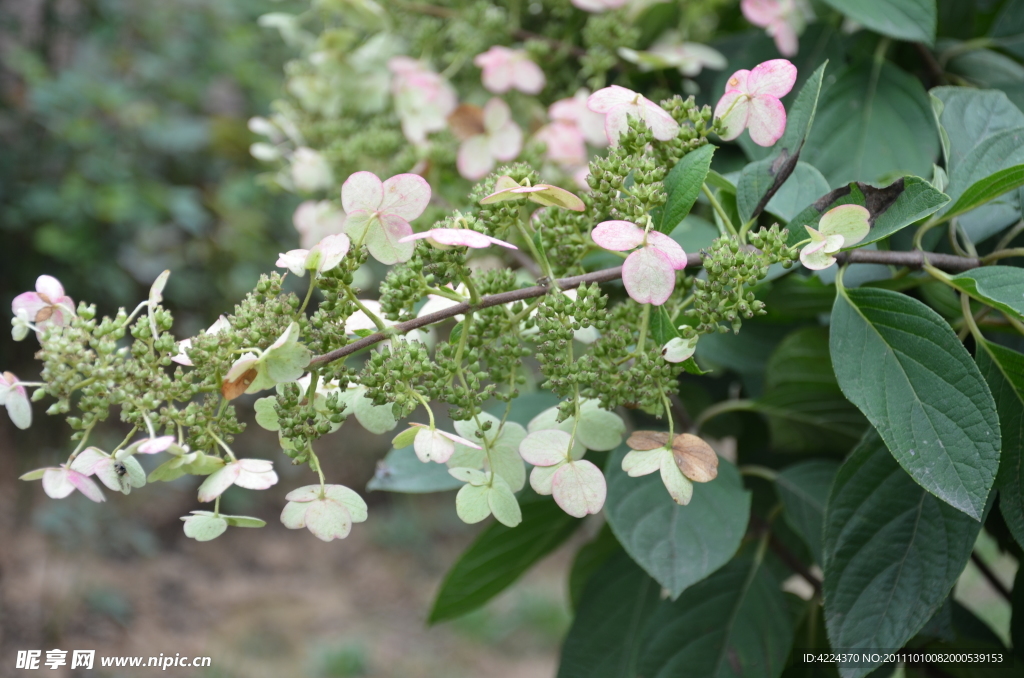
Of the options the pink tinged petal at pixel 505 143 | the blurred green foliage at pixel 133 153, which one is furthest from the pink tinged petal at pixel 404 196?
the blurred green foliage at pixel 133 153

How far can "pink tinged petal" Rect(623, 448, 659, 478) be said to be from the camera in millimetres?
389

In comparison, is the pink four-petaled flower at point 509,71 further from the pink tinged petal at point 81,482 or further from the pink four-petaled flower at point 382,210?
the pink tinged petal at point 81,482

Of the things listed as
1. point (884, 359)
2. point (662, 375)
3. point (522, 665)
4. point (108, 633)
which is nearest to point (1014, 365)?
point (884, 359)

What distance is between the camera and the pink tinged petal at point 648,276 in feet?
1.15

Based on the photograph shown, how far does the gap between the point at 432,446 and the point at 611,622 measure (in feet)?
1.36

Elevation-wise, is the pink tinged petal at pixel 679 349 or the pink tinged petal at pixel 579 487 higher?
the pink tinged petal at pixel 679 349

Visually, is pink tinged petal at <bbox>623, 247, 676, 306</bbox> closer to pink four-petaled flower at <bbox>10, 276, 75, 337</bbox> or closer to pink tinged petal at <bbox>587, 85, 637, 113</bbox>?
pink tinged petal at <bbox>587, 85, 637, 113</bbox>

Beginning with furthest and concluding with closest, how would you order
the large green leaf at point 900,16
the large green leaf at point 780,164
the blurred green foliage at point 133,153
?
the blurred green foliage at point 133,153, the large green leaf at point 900,16, the large green leaf at point 780,164

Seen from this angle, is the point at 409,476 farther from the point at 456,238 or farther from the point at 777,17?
the point at 777,17

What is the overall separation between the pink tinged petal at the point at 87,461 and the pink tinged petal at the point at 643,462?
0.88 ft

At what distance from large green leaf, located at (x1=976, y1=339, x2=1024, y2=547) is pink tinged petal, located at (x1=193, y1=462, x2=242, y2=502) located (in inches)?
17.7

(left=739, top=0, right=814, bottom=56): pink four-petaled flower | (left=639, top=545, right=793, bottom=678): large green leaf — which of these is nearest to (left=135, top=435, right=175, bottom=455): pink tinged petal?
(left=639, top=545, right=793, bottom=678): large green leaf

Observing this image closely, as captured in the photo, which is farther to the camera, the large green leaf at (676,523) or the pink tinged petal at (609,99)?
the large green leaf at (676,523)

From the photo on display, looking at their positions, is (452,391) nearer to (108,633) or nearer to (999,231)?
(999,231)
